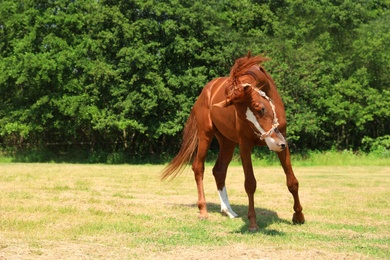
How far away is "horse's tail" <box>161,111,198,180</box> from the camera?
9.23 meters

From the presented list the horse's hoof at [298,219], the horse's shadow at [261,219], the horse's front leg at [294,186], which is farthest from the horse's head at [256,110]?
the horse's hoof at [298,219]

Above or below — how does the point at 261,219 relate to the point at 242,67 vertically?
below

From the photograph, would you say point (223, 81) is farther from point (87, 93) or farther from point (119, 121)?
point (87, 93)

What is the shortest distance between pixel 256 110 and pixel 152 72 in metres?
21.2

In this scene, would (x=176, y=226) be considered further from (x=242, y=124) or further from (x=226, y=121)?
(x=226, y=121)

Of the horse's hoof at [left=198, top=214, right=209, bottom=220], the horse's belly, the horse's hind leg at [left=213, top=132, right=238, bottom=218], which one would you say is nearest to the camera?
the horse's belly

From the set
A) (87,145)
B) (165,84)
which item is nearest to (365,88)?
(165,84)

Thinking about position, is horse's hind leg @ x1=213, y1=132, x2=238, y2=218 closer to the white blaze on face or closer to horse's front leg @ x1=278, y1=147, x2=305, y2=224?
horse's front leg @ x1=278, y1=147, x2=305, y2=224

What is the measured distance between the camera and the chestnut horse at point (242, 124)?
21.3ft

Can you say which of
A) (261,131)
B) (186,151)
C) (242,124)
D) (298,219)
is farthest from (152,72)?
(261,131)

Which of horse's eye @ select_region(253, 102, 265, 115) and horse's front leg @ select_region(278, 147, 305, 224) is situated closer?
horse's eye @ select_region(253, 102, 265, 115)

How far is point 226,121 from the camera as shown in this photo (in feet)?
26.2

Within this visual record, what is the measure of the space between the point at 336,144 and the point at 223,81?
24.7 meters

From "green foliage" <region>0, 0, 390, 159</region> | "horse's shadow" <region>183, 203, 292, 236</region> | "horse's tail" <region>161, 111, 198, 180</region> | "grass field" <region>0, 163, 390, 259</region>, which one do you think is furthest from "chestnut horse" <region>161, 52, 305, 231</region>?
"green foliage" <region>0, 0, 390, 159</region>
